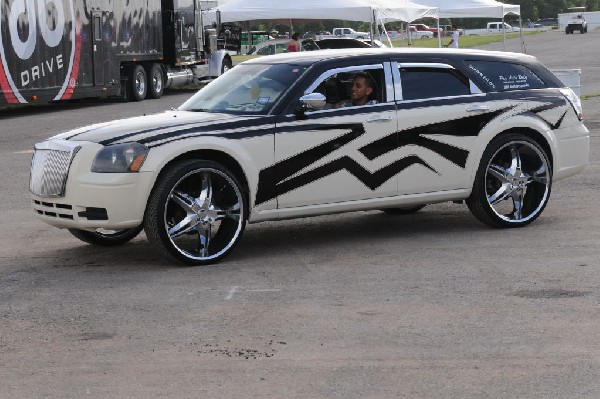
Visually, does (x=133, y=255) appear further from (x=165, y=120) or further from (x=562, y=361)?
(x=562, y=361)

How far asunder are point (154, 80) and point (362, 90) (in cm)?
2402

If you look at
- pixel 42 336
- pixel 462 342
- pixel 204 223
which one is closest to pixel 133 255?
pixel 204 223

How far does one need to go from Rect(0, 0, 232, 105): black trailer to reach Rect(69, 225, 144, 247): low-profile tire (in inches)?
661

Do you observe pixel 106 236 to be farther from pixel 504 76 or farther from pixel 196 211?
pixel 504 76

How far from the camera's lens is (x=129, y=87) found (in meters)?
32.1

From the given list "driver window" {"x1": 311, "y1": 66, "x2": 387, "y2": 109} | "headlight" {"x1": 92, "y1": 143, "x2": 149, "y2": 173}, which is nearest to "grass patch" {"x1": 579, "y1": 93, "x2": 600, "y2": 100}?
"driver window" {"x1": 311, "y1": 66, "x2": 387, "y2": 109}

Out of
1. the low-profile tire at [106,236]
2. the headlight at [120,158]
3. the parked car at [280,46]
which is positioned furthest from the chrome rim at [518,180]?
the parked car at [280,46]

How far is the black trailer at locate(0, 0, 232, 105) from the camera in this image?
26.4 meters

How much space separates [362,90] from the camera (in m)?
9.70

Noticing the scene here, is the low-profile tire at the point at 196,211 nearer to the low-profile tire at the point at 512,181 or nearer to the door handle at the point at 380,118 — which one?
the door handle at the point at 380,118

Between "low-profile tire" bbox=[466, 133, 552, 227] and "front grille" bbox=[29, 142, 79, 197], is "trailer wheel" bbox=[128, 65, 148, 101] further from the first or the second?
"front grille" bbox=[29, 142, 79, 197]

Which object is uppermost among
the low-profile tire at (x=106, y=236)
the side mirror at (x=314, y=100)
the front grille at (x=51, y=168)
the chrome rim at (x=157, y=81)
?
the side mirror at (x=314, y=100)

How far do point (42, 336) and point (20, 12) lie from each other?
67.6 feet

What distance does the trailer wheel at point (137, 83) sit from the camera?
31.9 metres
